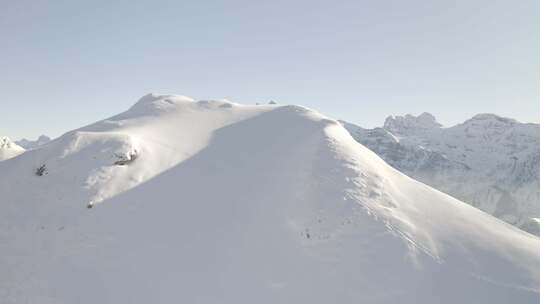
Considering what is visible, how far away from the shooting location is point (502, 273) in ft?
53.1

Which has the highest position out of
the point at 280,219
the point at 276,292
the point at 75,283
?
the point at 280,219

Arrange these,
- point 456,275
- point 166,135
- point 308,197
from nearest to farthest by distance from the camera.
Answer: point 456,275, point 308,197, point 166,135

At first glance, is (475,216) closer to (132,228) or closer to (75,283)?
(132,228)

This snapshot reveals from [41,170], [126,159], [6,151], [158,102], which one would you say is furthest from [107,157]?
[6,151]

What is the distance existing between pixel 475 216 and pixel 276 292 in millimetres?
12683

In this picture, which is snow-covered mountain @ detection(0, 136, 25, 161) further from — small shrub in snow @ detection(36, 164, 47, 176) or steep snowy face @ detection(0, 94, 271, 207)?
small shrub in snow @ detection(36, 164, 47, 176)

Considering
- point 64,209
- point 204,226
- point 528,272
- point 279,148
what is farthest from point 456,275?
point 64,209

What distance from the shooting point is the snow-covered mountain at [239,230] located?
583 inches

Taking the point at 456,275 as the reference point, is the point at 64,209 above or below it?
below

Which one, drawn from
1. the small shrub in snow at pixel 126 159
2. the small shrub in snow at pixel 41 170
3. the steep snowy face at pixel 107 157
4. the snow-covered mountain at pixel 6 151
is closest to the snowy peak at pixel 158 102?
the steep snowy face at pixel 107 157

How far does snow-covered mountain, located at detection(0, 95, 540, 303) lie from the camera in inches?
583

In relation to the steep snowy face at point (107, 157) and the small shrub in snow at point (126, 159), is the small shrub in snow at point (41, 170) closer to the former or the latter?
the steep snowy face at point (107, 157)

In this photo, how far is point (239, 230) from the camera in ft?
58.5

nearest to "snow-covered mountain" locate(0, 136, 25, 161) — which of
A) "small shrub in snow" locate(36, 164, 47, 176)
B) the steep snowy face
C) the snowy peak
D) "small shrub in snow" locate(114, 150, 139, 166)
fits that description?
the steep snowy face
